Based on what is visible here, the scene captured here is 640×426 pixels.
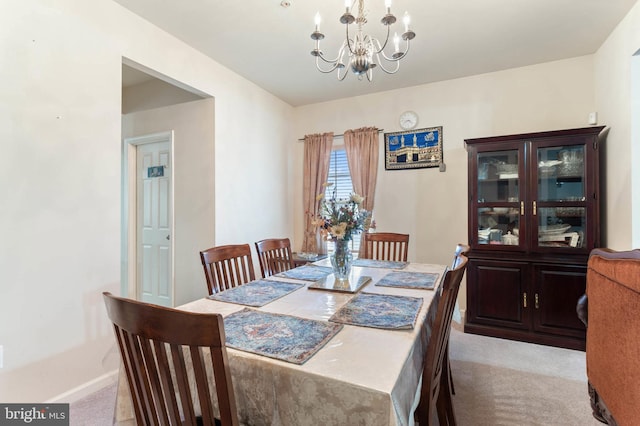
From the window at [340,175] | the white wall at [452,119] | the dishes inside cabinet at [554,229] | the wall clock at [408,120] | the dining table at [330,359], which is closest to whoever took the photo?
the dining table at [330,359]

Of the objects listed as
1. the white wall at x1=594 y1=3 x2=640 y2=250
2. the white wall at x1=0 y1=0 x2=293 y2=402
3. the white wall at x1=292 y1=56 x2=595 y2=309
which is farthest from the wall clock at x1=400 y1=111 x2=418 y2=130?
the white wall at x1=0 y1=0 x2=293 y2=402

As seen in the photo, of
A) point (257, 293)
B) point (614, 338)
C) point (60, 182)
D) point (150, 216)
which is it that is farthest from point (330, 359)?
point (150, 216)

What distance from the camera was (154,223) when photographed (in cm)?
356

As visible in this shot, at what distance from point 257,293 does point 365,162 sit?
8.40 ft

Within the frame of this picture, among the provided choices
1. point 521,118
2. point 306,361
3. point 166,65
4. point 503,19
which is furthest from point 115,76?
point 521,118

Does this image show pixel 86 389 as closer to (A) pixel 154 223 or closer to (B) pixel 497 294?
(A) pixel 154 223

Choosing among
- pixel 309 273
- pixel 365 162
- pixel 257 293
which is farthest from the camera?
pixel 365 162

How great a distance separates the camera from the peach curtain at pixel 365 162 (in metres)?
3.75

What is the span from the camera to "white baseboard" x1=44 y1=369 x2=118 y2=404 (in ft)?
6.24

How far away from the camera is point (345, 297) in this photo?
1.56 m

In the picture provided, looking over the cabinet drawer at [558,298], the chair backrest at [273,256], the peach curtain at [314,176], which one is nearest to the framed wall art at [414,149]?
the peach curtain at [314,176]

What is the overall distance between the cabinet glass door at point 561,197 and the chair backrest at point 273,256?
91.7 inches

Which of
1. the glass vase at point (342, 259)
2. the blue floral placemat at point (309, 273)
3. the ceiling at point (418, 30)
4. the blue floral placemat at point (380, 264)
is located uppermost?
the ceiling at point (418, 30)

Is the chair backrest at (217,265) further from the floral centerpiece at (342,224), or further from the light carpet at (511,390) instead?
the light carpet at (511,390)
